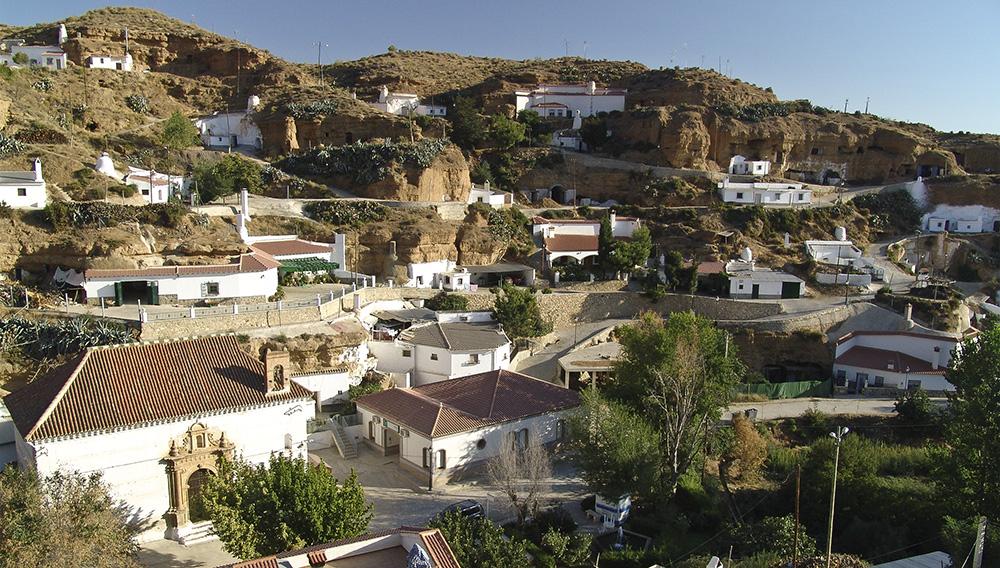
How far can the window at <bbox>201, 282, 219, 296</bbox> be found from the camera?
29.9 m

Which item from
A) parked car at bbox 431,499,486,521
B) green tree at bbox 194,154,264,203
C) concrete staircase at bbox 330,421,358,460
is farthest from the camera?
green tree at bbox 194,154,264,203

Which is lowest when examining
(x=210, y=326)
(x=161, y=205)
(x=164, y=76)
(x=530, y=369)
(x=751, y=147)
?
(x=530, y=369)

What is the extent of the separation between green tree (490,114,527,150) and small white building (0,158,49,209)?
35348mm

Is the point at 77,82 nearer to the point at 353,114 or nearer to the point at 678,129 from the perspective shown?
the point at 353,114

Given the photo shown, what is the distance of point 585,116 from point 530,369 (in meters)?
41.8

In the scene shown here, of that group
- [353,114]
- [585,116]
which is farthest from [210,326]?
[585,116]

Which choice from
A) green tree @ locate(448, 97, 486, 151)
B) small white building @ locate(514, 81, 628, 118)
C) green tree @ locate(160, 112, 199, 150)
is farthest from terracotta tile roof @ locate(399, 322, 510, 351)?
small white building @ locate(514, 81, 628, 118)

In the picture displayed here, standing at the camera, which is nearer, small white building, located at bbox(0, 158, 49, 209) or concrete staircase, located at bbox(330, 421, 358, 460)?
concrete staircase, located at bbox(330, 421, 358, 460)

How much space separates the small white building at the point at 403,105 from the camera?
64625 mm

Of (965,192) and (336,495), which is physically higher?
(965,192)

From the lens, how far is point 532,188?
59.0 metres

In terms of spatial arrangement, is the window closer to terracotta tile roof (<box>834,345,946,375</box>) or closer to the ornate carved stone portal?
the ornate carved stone portal

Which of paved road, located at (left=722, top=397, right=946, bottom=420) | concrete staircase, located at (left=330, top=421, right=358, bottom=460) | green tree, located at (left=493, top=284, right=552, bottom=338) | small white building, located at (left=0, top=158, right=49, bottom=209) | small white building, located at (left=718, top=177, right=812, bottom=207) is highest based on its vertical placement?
small white building, located at (left=718, top=177, right=812, bottom=207)

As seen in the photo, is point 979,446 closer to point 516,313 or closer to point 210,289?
point 516,313
